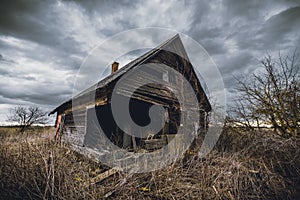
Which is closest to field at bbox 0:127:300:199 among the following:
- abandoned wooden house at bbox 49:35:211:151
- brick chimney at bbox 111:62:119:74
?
abandoned wooden house at bbox 49:35:211:151

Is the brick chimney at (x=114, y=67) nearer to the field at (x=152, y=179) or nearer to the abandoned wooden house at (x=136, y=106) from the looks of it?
the abandoned wooden house at (x=136, y=106)

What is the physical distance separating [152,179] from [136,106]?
5.74 meters

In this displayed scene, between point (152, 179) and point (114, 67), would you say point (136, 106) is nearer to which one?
point (152, 179)

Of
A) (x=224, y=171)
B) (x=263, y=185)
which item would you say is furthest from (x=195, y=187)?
(x=263, y=185)

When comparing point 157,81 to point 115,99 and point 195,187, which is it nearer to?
point 115,99

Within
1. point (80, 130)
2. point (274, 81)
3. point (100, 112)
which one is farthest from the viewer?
point (80, 130)

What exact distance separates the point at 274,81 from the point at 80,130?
917 cm

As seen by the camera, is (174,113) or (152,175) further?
(174,113)

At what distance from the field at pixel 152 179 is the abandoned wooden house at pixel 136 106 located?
234cm

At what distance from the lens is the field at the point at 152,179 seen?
3271 millimetres

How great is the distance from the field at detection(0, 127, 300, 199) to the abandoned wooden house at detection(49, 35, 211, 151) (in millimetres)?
2344

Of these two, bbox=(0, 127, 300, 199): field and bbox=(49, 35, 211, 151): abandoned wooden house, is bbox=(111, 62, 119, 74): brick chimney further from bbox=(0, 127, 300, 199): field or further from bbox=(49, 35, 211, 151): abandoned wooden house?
bbox=(0, 127, 300, 199): field

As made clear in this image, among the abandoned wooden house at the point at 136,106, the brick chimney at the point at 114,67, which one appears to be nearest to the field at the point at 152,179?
the abandoned wooden house at the point at 136,106

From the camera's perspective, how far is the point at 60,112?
12570mm
